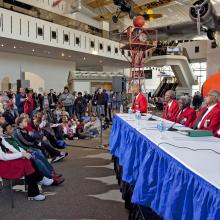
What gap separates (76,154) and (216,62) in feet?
46.0

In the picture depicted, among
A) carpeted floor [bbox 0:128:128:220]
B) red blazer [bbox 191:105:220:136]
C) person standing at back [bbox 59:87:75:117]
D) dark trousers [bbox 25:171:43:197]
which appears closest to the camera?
carpeted floor [bbox 0:128:128:220]

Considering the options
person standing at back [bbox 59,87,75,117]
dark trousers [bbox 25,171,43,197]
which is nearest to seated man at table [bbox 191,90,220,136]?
dark trousers [bbox 25,171,43,197]

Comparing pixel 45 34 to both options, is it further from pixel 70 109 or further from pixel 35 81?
pixel 70 109

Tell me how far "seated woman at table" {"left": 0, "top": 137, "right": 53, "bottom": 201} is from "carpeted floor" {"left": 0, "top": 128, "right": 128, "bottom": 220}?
146mm

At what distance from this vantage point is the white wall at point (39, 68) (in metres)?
19.5

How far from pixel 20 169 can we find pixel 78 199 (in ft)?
2.75

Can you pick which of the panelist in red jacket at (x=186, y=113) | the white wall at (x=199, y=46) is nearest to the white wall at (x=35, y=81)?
the white wall at (x=199, y=46)

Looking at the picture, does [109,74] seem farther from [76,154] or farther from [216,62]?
[76,154]

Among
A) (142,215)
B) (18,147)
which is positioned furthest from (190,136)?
(18,147)

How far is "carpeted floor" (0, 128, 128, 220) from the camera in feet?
11.3

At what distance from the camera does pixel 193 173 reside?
1.70 metres

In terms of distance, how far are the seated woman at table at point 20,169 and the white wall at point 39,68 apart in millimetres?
15401

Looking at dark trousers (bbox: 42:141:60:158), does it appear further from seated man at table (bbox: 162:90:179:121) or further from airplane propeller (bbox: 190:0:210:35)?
airplane propeller (bbox: 190:0:210:35)

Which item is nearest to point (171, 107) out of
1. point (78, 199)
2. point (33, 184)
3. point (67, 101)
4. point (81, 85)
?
point (78, 199)
